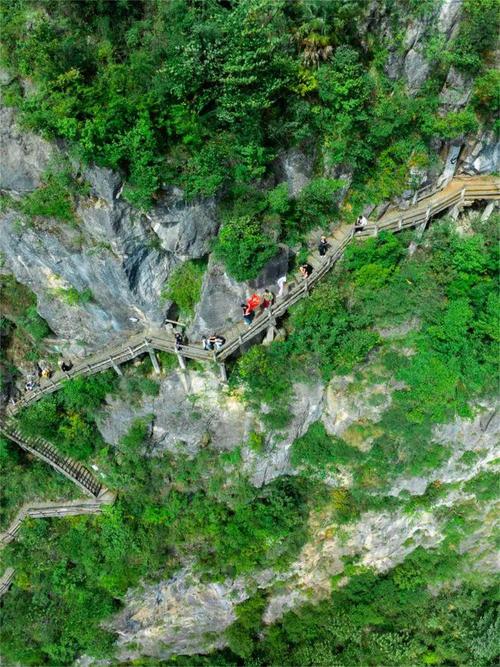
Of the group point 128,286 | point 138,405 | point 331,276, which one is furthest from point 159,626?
point 331,276

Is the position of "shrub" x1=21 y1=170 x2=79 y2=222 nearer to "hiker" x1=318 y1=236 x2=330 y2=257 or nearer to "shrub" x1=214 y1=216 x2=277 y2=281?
"shrub" x1=214 y1=216 x2=277 y2=281

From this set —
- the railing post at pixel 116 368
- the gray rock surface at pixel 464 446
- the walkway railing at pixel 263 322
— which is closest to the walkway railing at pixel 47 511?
the walkway railing at pixel 263 322

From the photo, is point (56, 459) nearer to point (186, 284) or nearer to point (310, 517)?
point (186, 284)

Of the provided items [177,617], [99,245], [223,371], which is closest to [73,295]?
[99,245]

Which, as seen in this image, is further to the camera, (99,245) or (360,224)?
(360,224)

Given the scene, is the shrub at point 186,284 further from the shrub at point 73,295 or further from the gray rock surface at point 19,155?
the gray rock surface at point 19,155

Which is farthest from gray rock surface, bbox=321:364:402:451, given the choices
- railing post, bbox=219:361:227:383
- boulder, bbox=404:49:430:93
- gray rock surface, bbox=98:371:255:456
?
boulder, bbox=404:49:430:93
